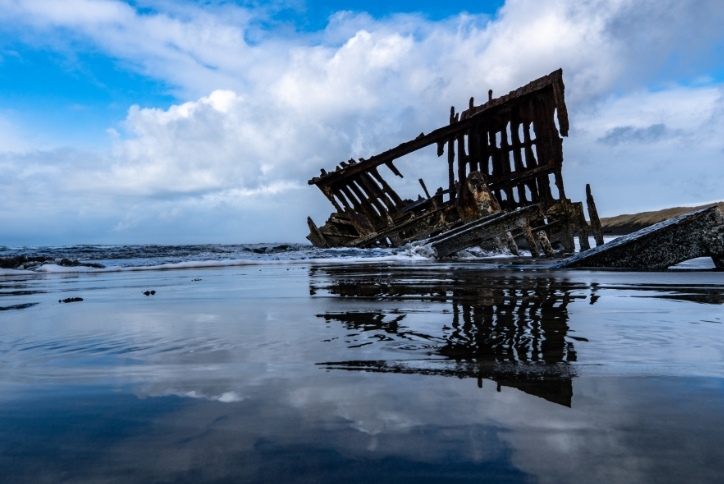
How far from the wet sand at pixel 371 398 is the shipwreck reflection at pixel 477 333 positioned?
0.04ft

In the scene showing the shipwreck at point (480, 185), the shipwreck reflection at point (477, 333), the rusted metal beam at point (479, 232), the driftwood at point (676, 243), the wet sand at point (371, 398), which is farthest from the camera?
the shipwreck at point (480, 185)

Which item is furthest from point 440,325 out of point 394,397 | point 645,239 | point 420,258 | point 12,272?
point 12,272

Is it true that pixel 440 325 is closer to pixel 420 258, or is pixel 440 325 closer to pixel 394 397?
pixel 394 397

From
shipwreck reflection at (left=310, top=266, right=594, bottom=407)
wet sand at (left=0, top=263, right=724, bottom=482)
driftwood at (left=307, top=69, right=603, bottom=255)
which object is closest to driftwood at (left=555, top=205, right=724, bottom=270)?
shipwreck reflection at (left=310, top=266, right=594, bottom=407)

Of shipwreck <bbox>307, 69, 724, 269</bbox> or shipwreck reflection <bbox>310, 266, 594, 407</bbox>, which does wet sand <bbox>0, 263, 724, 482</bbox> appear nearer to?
shipwreck reflection <bbox>310, 266, 594, 407</bbox>

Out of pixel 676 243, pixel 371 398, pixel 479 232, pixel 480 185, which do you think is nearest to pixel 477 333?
pixel 371 398

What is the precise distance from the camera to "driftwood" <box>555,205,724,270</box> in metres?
5.28

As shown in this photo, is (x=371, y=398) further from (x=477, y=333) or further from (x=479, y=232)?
(x=479, y=232)

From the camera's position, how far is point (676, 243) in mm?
5387

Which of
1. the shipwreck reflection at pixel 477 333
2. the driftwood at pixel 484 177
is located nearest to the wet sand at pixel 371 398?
the shipwreck reflection at pixel 477 333

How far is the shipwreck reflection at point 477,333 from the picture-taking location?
1315 millimetres

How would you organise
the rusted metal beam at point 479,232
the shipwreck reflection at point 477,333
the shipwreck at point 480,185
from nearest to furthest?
1. the shipwreck reflection at point 477,333
2. the rusted metal beam at point 479,232
3. the shipwreck at point 480,185

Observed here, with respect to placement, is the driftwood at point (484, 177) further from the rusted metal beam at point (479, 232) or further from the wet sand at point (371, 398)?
the wet sand at point (371, 398)

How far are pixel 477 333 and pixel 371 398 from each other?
897 mm
